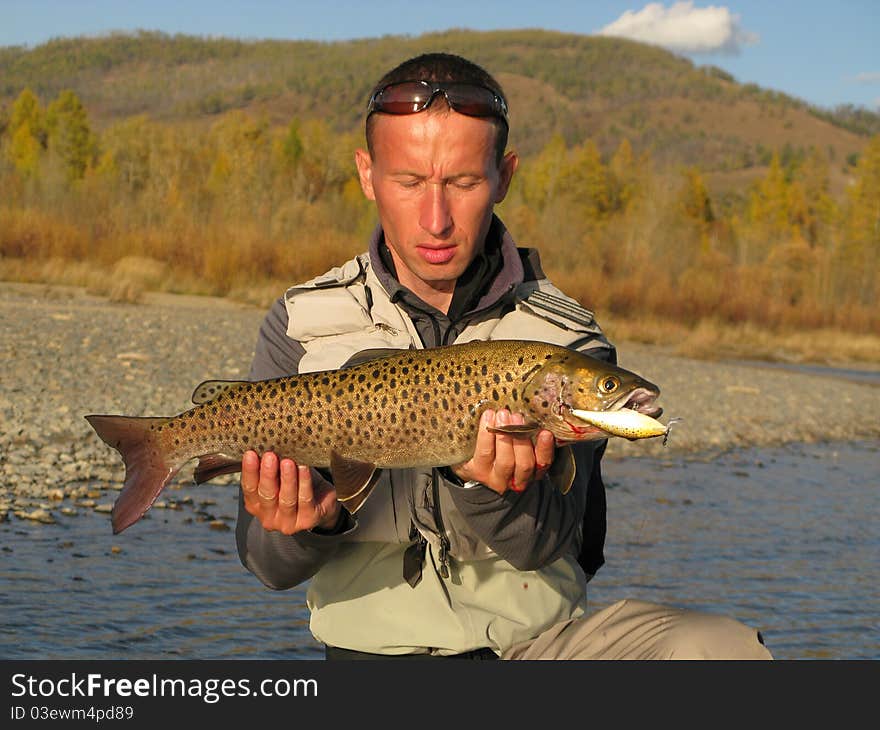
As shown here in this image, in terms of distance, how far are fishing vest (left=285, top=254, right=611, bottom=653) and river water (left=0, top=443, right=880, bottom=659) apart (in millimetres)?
3029

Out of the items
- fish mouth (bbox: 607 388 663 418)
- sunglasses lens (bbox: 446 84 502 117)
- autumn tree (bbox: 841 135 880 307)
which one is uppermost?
sunglasses lens (bbox: 446 84 502 117)

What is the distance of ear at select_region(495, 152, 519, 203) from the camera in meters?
4.09

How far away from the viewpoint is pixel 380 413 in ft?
11.3

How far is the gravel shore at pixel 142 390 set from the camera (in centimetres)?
989

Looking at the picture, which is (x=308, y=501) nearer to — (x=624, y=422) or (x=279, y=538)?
(x=279, y=538)

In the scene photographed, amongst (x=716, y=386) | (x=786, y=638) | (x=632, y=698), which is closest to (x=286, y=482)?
(x=632, y=698)

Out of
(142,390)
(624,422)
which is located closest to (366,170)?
(624,422)

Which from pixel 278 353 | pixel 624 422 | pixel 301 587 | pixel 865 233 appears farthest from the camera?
pixel 865 233

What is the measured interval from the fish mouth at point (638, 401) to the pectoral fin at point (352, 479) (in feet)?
2.36

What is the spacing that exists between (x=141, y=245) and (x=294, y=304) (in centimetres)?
2859

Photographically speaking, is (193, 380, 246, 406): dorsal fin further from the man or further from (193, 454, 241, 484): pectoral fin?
the man

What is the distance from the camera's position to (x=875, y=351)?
41.1 meters

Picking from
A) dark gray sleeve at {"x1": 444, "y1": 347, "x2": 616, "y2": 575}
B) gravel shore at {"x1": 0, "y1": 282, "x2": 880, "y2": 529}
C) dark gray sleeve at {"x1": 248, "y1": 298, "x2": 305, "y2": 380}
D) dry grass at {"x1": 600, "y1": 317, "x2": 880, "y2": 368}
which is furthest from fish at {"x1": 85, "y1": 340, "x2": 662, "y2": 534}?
dry grass at {"x1": 600, "y1": 317, "x2": 880, "y2": 368}

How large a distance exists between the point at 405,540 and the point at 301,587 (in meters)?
4.48
